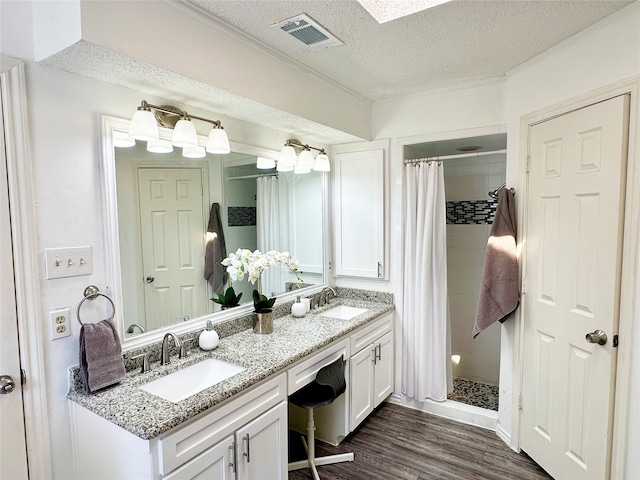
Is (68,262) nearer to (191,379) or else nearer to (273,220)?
(191,379)

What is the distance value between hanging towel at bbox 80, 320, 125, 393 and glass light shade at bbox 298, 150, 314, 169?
1.69 meters

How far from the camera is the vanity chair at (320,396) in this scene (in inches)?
82.9

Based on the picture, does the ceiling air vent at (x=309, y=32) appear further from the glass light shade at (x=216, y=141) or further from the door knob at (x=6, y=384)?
the door knob at (x=6, y=384)

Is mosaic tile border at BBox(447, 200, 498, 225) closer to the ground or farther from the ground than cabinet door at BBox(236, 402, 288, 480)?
farther from the ground

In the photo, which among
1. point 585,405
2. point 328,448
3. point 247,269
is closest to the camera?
point 585,405

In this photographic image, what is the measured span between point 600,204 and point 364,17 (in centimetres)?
150

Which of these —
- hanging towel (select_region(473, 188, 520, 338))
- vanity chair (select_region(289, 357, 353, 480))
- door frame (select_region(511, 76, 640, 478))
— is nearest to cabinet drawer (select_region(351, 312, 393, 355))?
vanity chair (select_region(289, 357, 353, 480))

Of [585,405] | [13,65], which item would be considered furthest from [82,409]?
[585,405]

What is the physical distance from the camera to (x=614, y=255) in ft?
5.83

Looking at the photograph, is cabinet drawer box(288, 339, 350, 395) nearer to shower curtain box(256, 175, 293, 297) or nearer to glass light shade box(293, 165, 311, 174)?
shower curtain box(256, 175, 293, 297)

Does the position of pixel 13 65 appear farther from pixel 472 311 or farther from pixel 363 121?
pixel 472 311

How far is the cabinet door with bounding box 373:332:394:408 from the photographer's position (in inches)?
111

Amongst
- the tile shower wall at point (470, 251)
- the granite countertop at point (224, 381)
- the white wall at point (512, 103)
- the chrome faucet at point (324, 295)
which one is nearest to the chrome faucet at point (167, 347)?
the granite countertop at point (224, 381)

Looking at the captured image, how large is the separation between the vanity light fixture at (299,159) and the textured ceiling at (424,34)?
0.54m
